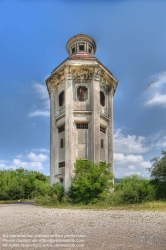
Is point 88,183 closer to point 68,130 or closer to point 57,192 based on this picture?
point 57,192

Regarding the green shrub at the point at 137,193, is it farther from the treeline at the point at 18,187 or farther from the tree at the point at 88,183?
the treeline at the point at 18,187

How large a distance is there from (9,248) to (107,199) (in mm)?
11940

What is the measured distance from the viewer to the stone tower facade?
19.7 meters

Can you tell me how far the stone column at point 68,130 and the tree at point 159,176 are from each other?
759cm

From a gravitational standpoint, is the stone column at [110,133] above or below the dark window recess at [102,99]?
below

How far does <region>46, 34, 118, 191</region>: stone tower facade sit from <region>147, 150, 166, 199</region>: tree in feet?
13.1

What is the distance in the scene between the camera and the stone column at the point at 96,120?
19469 millimetres

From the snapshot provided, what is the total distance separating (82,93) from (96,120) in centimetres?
328

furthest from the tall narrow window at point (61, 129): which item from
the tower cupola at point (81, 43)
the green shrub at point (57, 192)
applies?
the tower cupola at point (81, 43)

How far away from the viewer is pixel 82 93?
843 inches

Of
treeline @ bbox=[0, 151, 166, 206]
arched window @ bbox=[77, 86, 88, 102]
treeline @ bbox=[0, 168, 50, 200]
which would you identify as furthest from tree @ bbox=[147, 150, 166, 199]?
treeline @ bbox=[0, 168, 50, 200]

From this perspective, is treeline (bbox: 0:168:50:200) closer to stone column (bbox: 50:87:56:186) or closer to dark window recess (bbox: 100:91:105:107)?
stone column (bbox: 50:87:56:186)

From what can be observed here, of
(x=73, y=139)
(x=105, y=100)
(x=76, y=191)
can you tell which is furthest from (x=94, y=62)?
(x=76, y=191)

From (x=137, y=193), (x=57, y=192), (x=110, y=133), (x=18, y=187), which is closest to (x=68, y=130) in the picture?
(x=110, y=133)
